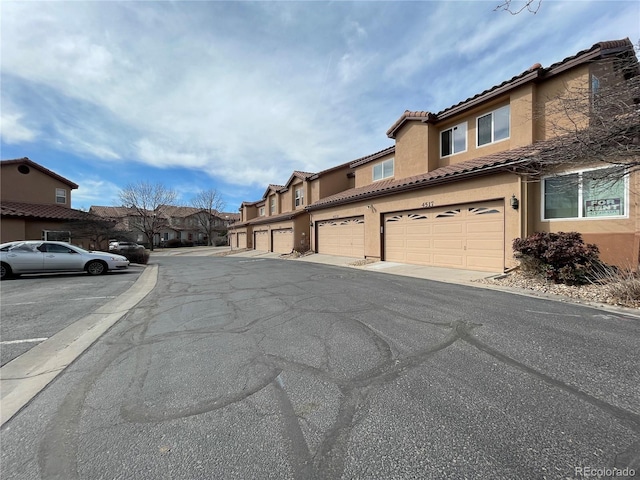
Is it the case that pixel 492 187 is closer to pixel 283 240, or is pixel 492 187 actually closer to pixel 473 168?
pixel 473 168

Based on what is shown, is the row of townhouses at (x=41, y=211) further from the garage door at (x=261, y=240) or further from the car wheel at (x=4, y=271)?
the garage door at (x=261, y=240)

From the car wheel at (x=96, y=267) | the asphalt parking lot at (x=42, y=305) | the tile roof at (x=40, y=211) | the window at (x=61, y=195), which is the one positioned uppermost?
the window at (x=61, y=195)

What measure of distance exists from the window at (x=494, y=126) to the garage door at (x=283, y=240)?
1642cm

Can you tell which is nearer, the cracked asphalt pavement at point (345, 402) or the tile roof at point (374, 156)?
the cracked asphalt pavement at point (345, 402)

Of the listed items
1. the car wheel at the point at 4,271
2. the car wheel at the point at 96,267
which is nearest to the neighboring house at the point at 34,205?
the car wheel at the point at 4,271

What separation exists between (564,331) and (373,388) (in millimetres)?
3660

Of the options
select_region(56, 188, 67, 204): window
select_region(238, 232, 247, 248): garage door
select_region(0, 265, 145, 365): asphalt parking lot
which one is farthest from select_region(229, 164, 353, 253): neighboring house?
select_region(56, 188, 67, 204): window

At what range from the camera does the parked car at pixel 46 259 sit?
12.2 meters

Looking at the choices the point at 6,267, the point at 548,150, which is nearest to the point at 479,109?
the point at 548,150

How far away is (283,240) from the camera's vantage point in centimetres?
2775

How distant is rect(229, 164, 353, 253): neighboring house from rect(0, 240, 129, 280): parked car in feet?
43.7

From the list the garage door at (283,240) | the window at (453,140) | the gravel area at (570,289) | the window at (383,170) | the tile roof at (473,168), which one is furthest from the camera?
the garage door at (283,240)

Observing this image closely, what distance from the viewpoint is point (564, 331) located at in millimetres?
4688

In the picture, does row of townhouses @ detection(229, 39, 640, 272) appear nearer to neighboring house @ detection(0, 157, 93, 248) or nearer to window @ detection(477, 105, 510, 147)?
window @ detection(477, 105, 510, 147)
